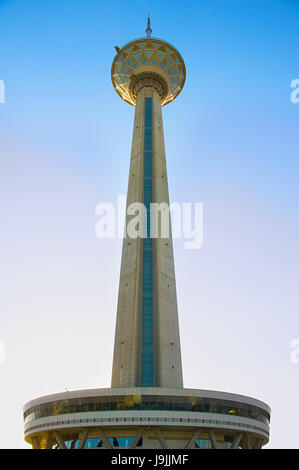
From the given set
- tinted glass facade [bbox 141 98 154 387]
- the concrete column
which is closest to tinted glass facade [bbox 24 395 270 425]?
the concrete column

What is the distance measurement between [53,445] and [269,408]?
92.8 ft

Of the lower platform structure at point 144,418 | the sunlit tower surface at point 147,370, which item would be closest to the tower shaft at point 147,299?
the sunlit tower surface at point 147,370

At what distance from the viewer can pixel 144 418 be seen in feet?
148

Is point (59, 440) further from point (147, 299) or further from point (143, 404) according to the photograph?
point (147, 299)

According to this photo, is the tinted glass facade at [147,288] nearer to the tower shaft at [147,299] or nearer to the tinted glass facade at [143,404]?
the tower shaft at [147,299]

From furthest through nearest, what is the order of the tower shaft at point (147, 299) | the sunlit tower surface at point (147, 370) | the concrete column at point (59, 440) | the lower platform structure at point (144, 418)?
the tower shaft at point (147, 299)
the concrete column at point (59, 440)
the sunlit tower surface at point (147, 370)
the lower platform structure at point (144, 418)

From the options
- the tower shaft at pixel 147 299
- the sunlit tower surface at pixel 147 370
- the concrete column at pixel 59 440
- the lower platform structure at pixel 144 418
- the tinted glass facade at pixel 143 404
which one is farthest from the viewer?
the tower shaft at pixel 147 299

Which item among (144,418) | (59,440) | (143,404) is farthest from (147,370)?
(59,440)

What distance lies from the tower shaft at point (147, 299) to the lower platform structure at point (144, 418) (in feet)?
31.8

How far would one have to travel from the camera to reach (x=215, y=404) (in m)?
47.4

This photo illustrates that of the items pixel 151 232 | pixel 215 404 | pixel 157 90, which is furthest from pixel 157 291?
pixel 157 90

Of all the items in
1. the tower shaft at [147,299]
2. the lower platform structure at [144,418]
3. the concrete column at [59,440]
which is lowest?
the concrete column at [59,440]

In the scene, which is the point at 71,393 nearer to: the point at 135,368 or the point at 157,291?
the point at 135,368

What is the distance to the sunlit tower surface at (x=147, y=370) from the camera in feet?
151
